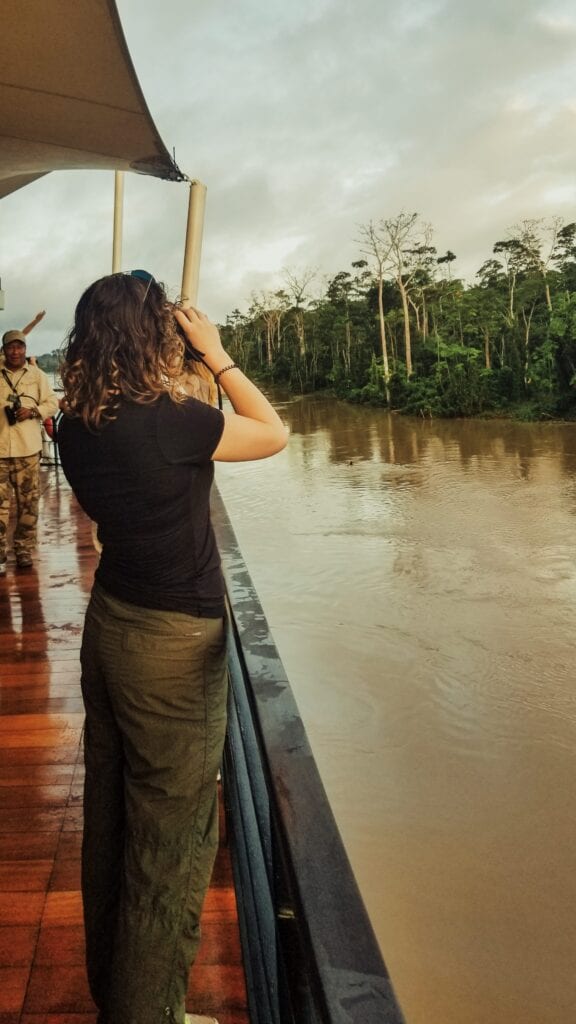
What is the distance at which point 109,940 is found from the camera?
113 centimetres

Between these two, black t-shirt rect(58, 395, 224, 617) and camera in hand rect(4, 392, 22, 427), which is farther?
camera in hand rect(4, 392, 22, 427)

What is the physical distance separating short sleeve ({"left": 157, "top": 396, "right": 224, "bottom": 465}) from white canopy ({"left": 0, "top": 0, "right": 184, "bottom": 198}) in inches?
75.6

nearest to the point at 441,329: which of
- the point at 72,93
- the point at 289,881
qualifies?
the point at 72,93

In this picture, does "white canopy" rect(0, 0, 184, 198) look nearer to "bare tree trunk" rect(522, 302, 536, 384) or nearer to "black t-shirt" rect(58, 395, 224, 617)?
"black t-shirt" rect(58, 395, 224, 617)

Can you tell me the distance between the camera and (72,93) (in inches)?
107

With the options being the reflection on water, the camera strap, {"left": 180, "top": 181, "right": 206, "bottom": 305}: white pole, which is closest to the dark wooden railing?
{"left": 180, "top": 181, "right": 206, "bottom": 305}: white pole

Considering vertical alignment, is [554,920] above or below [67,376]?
below

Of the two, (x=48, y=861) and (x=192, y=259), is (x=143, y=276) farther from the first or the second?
(x=48, y=861)

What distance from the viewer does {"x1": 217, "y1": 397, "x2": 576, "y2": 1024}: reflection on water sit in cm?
347

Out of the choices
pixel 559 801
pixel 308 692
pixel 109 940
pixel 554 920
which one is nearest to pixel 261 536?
pixel 308 692

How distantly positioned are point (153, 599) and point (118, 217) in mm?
4190

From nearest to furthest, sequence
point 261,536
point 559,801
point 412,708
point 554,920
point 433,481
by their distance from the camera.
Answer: point 554,920 < point 559,801 < point 412,708 < point 261,536 < point 433,481

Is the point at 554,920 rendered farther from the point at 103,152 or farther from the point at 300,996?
the point at 103,152

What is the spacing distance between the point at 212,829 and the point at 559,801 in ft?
13.2
